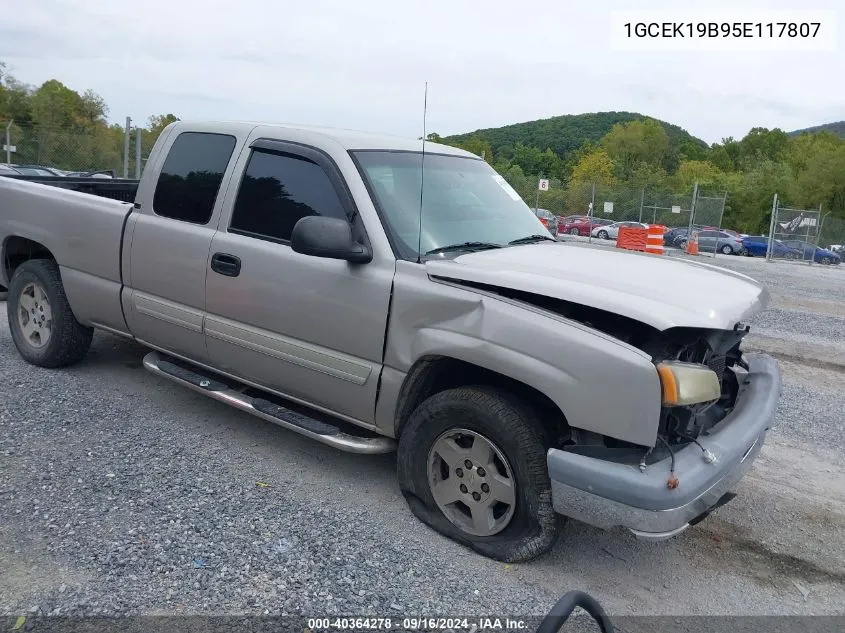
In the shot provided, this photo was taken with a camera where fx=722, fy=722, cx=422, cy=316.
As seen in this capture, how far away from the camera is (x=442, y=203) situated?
4.16m

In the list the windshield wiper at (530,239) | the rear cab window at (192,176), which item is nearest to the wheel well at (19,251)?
the rear cab window at (192,176)

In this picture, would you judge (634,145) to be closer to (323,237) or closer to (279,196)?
(279,196)

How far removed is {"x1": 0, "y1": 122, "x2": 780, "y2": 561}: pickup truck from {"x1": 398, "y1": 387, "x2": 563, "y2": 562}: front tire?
1 cm

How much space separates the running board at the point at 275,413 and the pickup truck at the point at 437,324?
15 mm

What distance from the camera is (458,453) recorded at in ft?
11.2

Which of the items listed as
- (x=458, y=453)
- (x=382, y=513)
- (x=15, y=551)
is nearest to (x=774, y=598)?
(x=458, y=453)

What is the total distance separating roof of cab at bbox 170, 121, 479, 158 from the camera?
417cm

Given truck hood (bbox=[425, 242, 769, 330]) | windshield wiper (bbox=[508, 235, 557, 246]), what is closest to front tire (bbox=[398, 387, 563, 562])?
truck hood (bbox=[425, 242, 769, 330])

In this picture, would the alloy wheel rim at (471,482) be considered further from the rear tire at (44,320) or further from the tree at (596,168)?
the tree at (596,168)

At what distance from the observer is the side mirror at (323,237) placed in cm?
347

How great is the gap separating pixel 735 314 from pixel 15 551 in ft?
11.0

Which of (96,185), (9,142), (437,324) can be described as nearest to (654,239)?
(96,185)

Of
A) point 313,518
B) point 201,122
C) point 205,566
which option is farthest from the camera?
point 201,122

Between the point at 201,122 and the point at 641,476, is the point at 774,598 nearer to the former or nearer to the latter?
the point at 641,476
